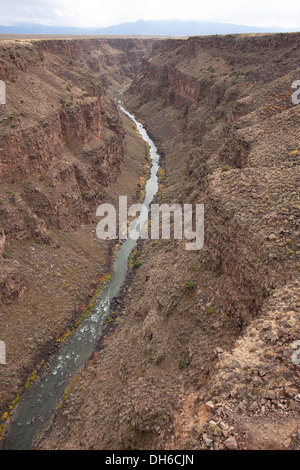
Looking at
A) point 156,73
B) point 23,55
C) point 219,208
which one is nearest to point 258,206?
point 219,208

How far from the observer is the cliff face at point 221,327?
16.7 m

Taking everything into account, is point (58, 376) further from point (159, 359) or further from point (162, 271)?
point (162, 271)

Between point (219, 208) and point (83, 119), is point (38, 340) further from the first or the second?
point (83, 119)

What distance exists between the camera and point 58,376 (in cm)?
3378

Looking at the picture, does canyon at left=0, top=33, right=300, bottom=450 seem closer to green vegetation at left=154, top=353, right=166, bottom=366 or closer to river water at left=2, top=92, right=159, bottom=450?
green vegetation at left=154, top=353, right=166, bottom=366

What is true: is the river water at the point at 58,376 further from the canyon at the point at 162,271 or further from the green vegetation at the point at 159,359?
the green vegetation at the point at 159,359

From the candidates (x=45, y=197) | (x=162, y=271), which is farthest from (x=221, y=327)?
(x=45, y=197)

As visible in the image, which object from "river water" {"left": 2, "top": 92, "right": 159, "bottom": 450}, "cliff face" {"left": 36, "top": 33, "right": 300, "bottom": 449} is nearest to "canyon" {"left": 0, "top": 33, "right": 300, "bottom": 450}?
"cliff face" {"left": 36, "top": 33, "right": 300, "bottom": 449}

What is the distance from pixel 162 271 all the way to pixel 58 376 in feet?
55.1

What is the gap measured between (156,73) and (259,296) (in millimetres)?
118655

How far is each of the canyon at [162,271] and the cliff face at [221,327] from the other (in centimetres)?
11

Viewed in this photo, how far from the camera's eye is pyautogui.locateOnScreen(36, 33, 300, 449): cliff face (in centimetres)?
1670

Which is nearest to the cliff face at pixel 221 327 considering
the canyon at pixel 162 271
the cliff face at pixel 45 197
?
the canyon at pixel 162 271

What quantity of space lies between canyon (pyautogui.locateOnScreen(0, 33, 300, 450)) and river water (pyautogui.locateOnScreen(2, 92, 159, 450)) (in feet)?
4.65
